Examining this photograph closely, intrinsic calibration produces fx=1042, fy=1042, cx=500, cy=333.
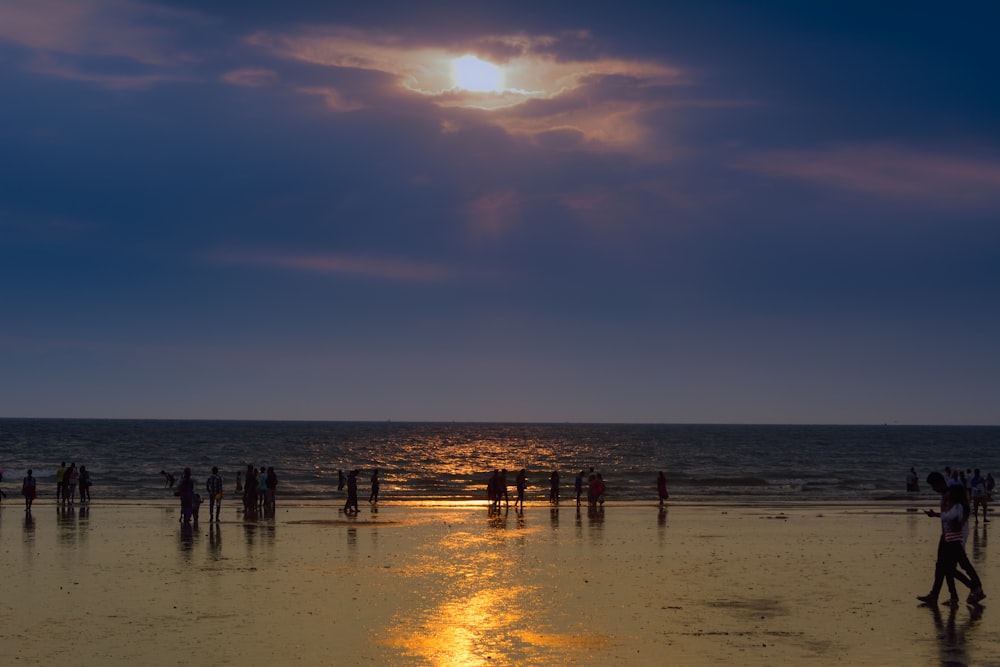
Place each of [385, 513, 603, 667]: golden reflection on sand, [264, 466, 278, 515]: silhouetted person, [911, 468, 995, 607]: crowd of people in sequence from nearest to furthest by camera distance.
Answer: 1. [385, 513, 603, 667]: golden reflection on sand
2. [911, 468, 995, 607]: crowd of people
3. [264, 466, 278, 515]: silhouetted person

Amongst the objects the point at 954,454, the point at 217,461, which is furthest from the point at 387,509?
the point at 954,454

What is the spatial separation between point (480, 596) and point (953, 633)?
8237mm

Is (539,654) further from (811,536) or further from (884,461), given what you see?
(884,461)

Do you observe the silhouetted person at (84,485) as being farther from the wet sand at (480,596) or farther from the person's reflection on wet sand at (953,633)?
the person's reflection on wet sand at (953,633)

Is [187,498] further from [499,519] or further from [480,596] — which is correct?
[480,596]

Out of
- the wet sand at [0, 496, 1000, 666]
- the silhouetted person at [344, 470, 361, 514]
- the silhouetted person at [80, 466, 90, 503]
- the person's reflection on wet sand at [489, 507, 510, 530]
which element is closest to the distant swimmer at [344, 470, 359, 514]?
the silhouetted person at [344, 470, 361, 514]

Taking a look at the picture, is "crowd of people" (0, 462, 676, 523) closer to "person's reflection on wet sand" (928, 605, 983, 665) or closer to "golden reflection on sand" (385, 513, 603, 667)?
"golden reflection on sand" (385, 513, 603, 667)

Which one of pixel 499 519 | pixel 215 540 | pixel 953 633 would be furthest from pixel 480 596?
pixel 499 519

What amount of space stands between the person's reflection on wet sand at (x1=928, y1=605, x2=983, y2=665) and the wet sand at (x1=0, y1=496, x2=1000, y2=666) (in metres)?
0.05

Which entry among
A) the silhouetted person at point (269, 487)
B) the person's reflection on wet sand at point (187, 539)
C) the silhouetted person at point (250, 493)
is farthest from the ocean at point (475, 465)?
the person's reflection on wet sand at point (187, 539)

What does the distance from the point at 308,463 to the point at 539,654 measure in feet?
400

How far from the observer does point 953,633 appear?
16.3m

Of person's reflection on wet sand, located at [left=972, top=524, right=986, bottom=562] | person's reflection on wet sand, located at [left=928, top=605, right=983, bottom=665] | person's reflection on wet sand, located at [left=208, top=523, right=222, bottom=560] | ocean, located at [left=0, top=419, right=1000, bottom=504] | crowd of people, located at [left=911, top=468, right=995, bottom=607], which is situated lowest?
ocean, located at [left=0, top=419, right=1000, bottom=504]

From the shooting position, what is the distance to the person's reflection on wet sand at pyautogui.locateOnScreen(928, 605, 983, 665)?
14516 mm
